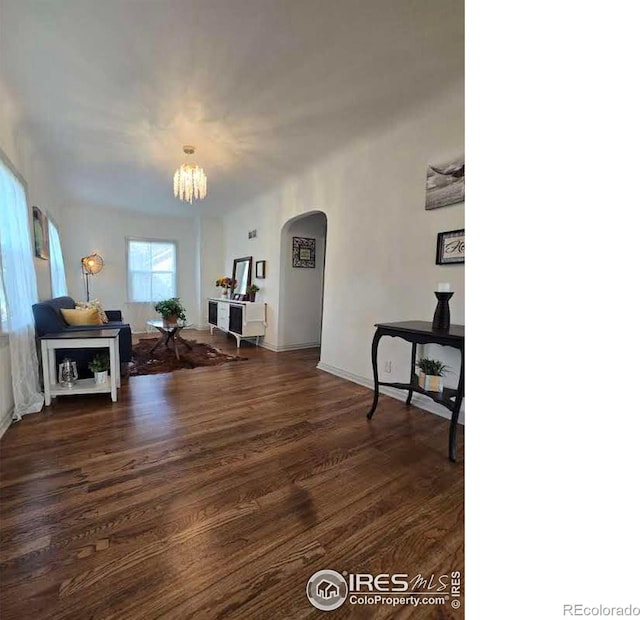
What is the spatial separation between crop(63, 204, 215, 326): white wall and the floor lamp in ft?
0.31

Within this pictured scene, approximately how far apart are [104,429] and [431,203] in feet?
10.3

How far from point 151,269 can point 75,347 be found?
453 cm

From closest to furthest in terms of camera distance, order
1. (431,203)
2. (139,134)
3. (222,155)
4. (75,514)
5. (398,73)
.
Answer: (75,514) → (398,73) → (431,203) → (139,134) → (222,155)

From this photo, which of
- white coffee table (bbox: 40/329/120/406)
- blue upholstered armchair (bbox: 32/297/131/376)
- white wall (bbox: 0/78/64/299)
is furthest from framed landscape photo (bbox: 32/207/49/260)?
white coffee table (bbox: 40/329/120/406)

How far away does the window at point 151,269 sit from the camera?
22.1ft

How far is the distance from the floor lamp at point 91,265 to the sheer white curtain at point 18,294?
11.9 ft

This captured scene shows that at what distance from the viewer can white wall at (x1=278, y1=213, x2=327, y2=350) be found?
202 inches

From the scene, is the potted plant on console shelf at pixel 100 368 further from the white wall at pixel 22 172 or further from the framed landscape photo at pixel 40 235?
the framed landscape photo at pixel 40 235

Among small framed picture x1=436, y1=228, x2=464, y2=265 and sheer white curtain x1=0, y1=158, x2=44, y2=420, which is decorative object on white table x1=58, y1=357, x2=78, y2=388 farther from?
small framed picture x1=436, y1=228, x2=464, y2=265

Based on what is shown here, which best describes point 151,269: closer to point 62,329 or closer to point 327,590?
point 62,329
